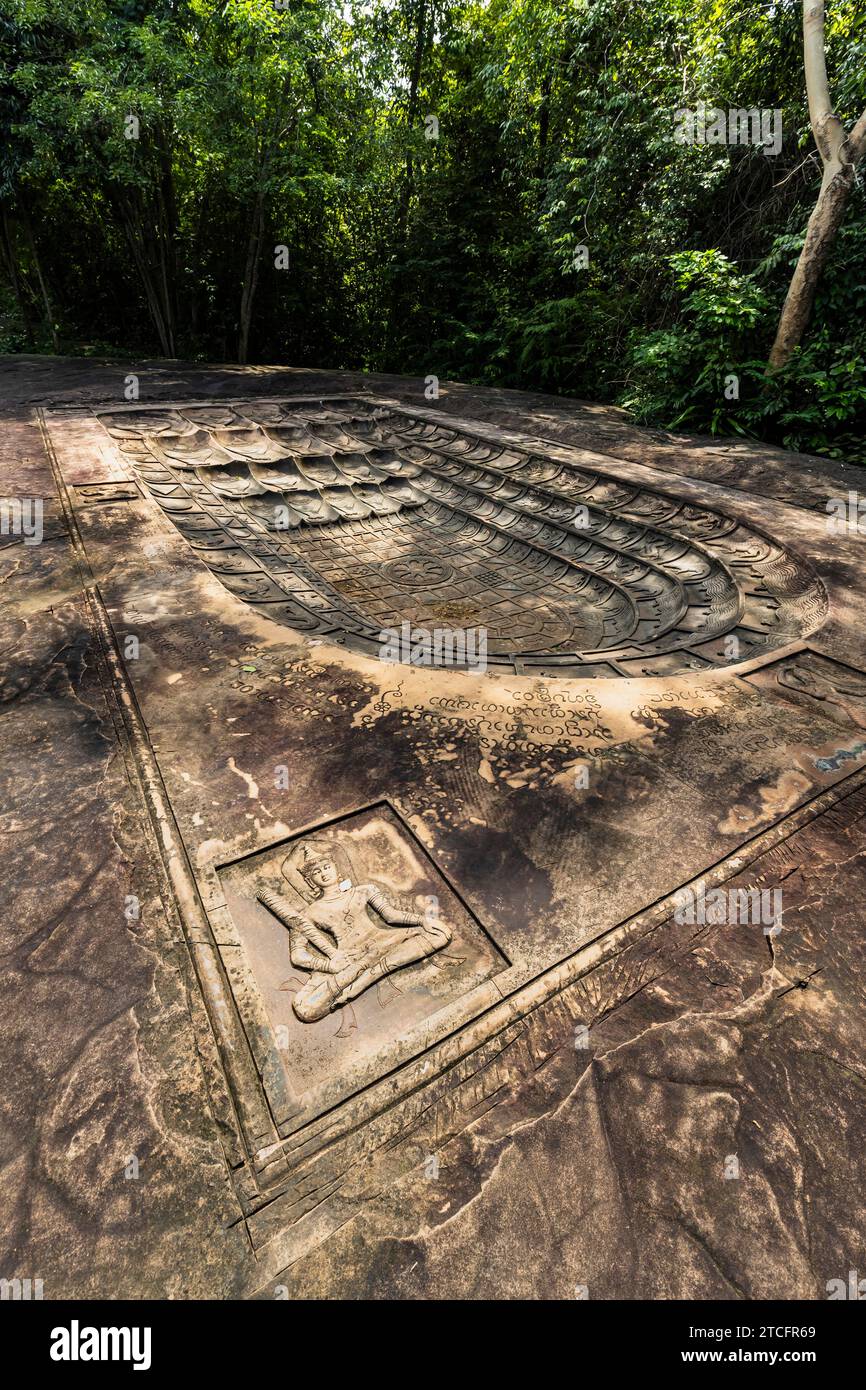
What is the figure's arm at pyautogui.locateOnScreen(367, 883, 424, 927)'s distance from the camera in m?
2.48

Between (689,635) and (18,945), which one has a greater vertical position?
(689,635)

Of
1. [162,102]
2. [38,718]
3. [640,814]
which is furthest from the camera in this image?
[162,102]

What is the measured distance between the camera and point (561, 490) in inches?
327

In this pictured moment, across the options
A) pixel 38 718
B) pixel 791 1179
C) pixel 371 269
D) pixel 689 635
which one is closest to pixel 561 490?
pixel 689 635

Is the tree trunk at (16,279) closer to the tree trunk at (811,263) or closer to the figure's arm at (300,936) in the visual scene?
the tree trunk at (811,263)

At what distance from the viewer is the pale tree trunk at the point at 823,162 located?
7695mm

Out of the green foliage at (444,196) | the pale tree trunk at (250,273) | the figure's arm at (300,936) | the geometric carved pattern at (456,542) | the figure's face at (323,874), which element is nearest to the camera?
the figure's arm at (300,936)

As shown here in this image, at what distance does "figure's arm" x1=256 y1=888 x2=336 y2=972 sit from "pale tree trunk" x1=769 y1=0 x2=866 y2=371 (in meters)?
10.6

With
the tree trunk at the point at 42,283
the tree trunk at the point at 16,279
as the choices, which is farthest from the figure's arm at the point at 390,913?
the tree trunk at the point at 16,279

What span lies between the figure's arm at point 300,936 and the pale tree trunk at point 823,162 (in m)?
10.6

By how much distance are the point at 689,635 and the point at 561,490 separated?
381 centimetres

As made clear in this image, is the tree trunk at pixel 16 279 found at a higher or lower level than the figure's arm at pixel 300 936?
higher

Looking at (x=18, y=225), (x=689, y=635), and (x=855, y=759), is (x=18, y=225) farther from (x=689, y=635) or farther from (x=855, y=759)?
(x=855, y=759)

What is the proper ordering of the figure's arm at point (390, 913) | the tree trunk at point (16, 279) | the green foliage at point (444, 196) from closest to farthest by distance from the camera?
the figure's arm at point (390, 913) < the green foliage at point (444, 196) < the tree trunk at point (16, 279)
